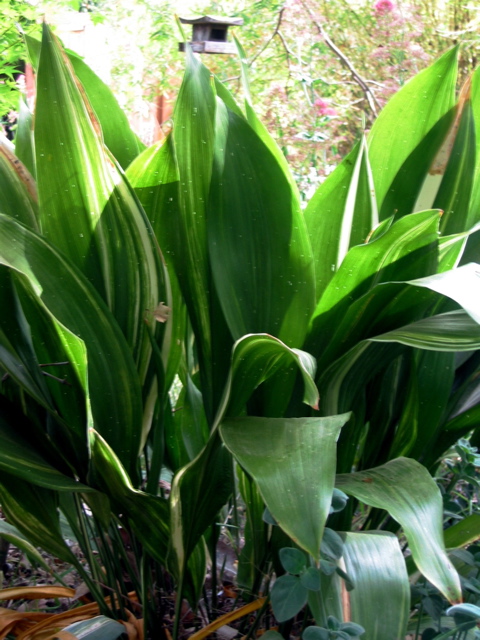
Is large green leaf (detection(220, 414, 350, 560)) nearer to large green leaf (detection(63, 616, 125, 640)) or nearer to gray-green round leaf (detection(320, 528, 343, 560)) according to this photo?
gray-green round leaf (detection(320, 528, 343, 560))

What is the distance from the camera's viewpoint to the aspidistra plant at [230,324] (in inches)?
23.8

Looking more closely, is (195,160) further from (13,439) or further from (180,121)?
(13,439)

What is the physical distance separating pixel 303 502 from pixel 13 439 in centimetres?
35

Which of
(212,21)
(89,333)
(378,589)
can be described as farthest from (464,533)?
(212,21)

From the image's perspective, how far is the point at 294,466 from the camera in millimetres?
533

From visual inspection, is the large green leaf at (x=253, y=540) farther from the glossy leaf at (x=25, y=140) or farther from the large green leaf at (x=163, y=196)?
the glossy leaf at (x=25, y=140)

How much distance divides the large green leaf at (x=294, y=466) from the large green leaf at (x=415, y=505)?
7 cm

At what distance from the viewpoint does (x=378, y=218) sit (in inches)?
33.3

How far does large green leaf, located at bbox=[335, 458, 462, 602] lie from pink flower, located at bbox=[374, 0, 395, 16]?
347cm

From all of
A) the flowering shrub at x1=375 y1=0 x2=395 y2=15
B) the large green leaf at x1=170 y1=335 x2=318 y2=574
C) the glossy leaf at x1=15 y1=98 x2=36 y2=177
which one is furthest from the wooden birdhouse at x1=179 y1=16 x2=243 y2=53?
the large green leaf at x1=170 y1=335 x2=318 y2=574

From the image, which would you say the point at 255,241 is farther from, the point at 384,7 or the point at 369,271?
the point at 384,7

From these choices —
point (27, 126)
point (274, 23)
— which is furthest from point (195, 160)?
point (274, 23)

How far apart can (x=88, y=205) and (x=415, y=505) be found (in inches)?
16.4

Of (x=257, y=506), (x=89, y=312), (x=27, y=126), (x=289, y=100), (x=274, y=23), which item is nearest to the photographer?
(x=89, y=312)
